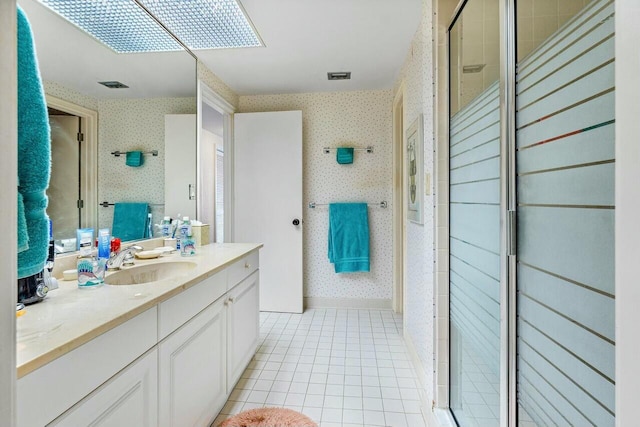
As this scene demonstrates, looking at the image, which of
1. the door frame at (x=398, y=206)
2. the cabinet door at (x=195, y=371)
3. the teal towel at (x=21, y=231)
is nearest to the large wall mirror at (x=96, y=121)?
the cabinet door at (x=195, y=371)

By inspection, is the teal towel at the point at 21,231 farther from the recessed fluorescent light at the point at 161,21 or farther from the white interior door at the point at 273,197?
the white interior door at the point at 273,197

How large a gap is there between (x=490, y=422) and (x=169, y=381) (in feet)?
3.94

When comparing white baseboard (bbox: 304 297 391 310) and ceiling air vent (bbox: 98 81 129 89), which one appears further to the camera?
white baseboard (bbox: 304 297 391 310)

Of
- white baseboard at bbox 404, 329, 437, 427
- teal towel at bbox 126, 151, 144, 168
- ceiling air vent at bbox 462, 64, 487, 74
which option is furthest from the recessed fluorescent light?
white baseboard at bbox 404, 329, 437, 427

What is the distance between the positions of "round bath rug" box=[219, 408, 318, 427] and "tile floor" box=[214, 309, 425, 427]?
0.17 ft

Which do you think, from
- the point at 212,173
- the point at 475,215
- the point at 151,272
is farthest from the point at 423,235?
the point at 212,173

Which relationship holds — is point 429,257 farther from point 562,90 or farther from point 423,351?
point 562,90

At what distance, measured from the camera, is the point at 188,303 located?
4.17ft

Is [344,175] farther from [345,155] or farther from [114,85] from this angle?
[114,85]

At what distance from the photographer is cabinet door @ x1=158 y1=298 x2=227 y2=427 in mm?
1125

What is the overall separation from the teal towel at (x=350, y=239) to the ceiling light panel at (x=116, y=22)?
203cm

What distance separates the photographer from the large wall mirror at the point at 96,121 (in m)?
1.32

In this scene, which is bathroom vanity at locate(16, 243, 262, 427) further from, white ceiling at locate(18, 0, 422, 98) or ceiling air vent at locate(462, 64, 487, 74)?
ceiling air vent at locate(462, 64, 487, 74)

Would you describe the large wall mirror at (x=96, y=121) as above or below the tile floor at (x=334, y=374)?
above
